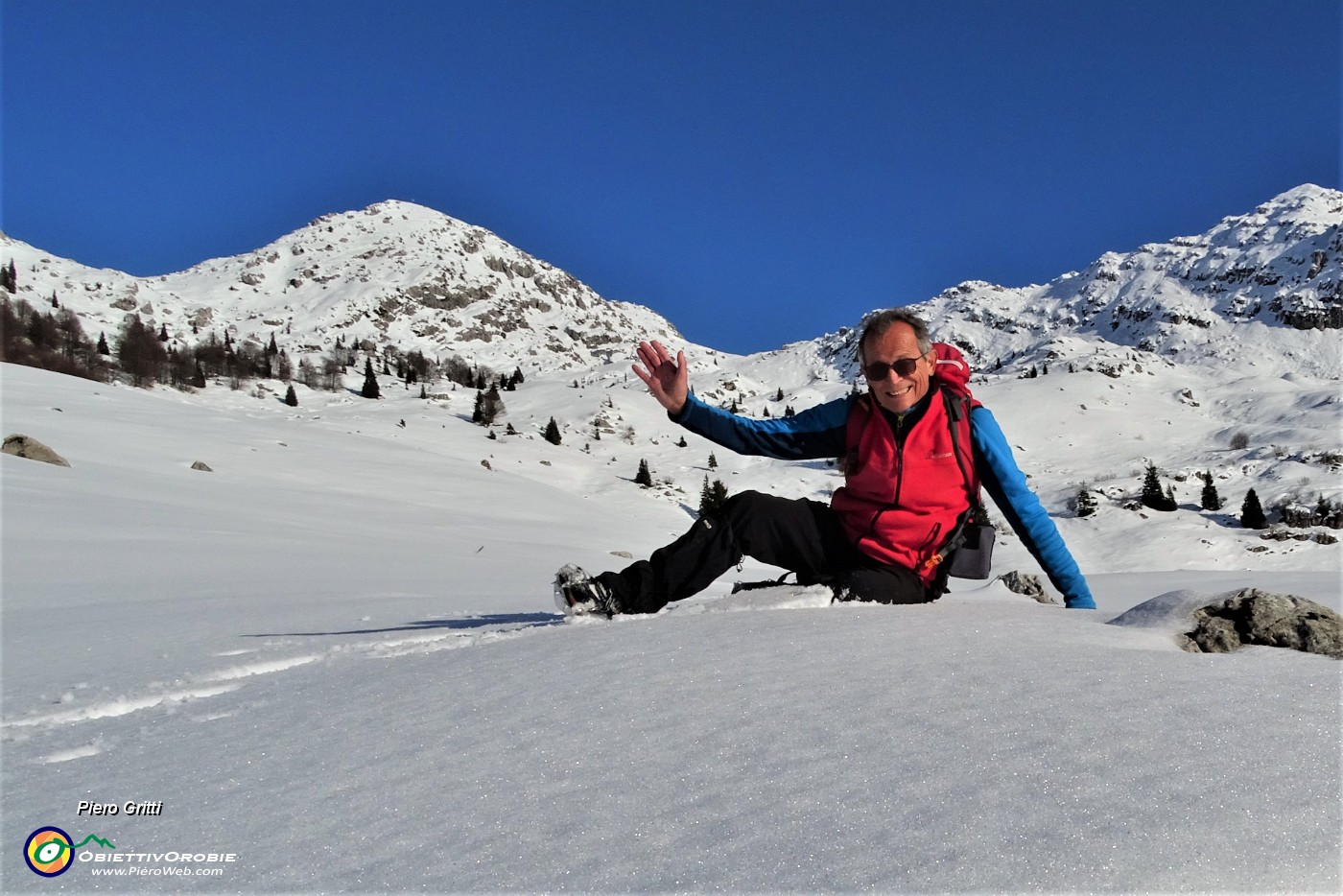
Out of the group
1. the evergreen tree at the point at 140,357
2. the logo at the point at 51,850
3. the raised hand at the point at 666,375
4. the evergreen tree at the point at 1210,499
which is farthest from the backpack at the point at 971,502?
the evergreen tree at the point at 140,357

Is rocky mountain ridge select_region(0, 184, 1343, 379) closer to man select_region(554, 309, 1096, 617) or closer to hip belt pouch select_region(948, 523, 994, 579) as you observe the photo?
man select_region(554, 309, 1096, 617)

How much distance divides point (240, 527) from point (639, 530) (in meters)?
16.8

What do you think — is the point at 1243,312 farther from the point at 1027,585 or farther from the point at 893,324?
the point at 893,324

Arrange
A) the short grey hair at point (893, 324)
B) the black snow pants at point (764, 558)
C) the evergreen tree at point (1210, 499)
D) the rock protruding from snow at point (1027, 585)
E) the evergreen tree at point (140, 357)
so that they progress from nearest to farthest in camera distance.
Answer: the black snow pants at point (764, 558) → the short grey hair at point (893, 324) → the rock protruding from snow at point (1027, 585) → the evergreen tree at point (1210, 499) → the evergreen tree at point (140, 357)

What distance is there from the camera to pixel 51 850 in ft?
4.41

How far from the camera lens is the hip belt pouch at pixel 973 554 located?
137 inches

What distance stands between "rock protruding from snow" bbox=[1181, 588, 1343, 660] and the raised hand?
2.46 metres

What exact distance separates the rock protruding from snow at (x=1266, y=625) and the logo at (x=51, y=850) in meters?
3.16

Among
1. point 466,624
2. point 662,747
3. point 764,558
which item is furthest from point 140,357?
point 662,747

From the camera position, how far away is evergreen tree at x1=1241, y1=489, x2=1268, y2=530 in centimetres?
3153

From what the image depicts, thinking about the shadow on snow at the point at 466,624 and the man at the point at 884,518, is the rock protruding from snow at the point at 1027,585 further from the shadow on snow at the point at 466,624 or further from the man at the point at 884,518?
the shadow on snow at the point at 466,624

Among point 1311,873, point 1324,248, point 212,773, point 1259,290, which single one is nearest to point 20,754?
point 212,773

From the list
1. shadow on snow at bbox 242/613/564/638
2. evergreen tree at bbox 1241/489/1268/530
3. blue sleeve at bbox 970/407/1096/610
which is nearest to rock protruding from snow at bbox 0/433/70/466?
shadow on snow at bbox 242/613/564/638

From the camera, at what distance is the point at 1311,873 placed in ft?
3.13
